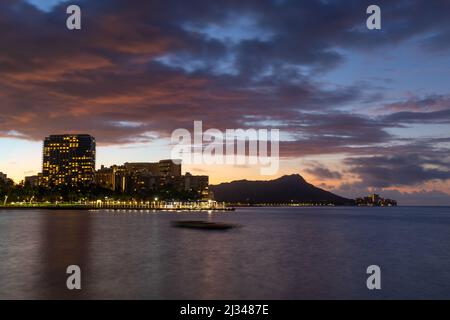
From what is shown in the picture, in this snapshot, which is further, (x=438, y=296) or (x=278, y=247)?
(x=278, y=247)

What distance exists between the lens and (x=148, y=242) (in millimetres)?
79812

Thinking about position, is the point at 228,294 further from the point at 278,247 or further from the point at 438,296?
the point at 278,247
